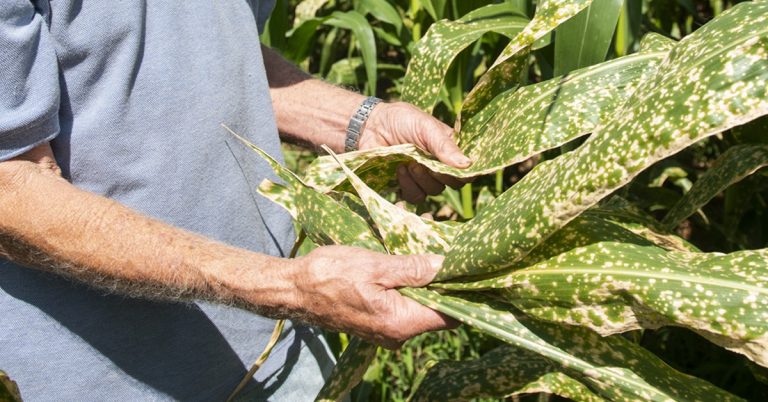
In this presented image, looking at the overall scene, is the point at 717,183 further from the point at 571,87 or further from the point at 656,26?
the point at 656,26

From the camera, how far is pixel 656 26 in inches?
100.0

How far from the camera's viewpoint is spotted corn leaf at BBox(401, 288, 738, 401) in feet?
3.66

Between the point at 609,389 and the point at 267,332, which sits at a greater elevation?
the point at 609,389

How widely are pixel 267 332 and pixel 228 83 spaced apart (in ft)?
1.43

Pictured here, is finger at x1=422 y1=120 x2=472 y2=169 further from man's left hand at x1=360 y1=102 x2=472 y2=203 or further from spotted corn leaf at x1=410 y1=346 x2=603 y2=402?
spotted corn leaf at x1=410 y1=346 x2=603 y2=402

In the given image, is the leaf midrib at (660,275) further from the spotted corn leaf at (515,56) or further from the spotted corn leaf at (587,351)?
the spotted corn leaf at (515,56)

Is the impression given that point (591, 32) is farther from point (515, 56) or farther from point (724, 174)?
point (724, 174)

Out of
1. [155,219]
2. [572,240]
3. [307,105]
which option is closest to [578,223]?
[572,240]

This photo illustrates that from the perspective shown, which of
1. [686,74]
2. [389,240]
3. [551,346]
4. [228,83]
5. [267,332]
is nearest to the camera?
[686,74]

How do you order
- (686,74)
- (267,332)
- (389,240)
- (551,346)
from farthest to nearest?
(267,332) < (389,240) < (551,346) < (686,74)

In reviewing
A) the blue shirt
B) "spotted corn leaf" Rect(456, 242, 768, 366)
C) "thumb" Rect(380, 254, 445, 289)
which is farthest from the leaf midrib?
the blue shirt

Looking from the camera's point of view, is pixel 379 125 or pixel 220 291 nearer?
pixel 220 291

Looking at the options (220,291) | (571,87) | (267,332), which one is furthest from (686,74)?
(267,332)

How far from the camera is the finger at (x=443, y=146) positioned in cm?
144
